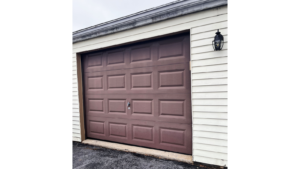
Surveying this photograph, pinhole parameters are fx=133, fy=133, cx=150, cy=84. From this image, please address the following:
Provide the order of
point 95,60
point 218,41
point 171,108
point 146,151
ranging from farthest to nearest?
point 95,60
point 146,151
point 171,108
point 218,41

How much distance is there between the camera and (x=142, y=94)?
2805mm

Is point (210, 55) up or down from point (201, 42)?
down

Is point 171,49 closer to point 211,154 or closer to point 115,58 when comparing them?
point 115,58

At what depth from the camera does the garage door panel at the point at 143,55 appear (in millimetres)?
2473

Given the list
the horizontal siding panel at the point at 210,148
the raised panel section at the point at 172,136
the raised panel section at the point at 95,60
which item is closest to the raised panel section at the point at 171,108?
the raised panel section at the point at 172,136

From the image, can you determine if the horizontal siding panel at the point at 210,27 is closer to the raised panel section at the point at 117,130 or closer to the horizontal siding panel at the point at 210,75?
the horizontal siding panel at the point at 210,75

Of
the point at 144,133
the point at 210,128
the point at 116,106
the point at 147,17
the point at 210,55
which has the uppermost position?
the point at 147,17

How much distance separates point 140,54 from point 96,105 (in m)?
1.72

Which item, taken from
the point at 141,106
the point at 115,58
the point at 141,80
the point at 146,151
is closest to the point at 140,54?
the point at 141,80

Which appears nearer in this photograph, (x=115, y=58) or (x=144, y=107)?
(x=144, y=107)

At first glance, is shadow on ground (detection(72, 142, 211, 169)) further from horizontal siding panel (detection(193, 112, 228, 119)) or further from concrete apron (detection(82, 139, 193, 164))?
horizontal siding panel (detection(193, 112, 228, 119))

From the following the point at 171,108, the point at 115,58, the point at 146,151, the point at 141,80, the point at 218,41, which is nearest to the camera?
the point at 218,41

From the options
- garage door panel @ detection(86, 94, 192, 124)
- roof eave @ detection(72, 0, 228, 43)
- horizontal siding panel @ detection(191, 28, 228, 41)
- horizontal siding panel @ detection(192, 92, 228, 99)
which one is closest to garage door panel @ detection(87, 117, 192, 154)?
garage door panel @ detection(86, 94, 192, 124)
